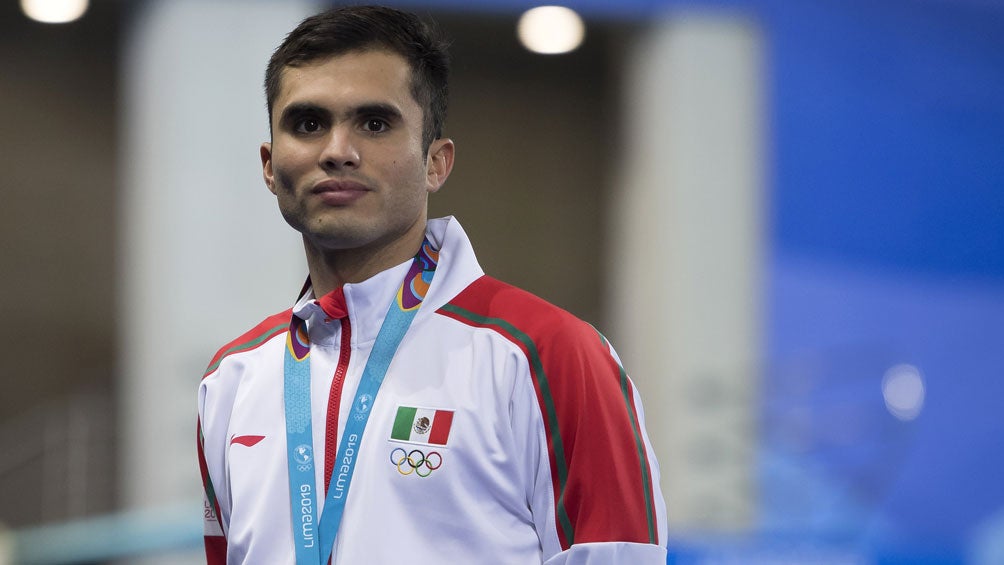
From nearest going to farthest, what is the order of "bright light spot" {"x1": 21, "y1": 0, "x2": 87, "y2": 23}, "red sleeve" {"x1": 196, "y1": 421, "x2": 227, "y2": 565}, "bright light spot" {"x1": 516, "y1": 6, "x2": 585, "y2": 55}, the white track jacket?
the white track jacket, "red sleeve" {"x1": 196, "y1": 421, "x2": 227, "y2": 565}, "bright light spot" {"x1": 21, "y1": 0, "x2": 87, "y2": 23}, "bright light spot" {"x1": 516, "y1": 6, "x2": 585, "y2": 55}

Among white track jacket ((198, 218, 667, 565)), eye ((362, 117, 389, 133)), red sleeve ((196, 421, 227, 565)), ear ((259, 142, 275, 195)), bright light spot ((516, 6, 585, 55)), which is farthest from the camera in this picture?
bright light spot ((516, 6, 585, 55))

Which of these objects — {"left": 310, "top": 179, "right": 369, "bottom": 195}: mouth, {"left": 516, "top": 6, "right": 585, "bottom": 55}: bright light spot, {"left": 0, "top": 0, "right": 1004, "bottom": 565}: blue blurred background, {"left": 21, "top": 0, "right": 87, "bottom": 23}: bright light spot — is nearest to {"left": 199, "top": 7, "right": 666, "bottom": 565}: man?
{"left": 310, "top": 179, "right": 369, "bottom": 195}: mouth

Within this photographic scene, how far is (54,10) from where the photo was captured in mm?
5191

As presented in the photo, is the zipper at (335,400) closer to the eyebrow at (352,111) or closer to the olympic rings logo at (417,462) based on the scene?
the olympic rings logo at (417,462)

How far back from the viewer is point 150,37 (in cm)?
517

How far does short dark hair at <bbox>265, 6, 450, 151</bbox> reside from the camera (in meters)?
1.63

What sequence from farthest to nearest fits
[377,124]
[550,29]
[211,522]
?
[550,29] < [211,522] < [377,124]

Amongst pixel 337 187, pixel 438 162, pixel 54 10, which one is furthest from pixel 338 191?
pixel 54 10

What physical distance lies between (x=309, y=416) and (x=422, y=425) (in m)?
0.17

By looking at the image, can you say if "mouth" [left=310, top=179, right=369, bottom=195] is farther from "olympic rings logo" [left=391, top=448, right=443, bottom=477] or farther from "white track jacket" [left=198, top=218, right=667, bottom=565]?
"olympic rings logo" [left=391, top=448, right=443, bottom=477]

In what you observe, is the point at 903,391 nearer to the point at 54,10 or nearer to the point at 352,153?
the point at 54,10

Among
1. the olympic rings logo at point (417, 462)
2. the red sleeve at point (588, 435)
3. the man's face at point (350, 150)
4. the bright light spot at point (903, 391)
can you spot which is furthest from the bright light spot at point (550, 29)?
the olympic rings logo at point (417, 462)

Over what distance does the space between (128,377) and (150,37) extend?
4.84 ft

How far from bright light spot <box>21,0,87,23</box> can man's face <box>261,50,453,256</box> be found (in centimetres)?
395
